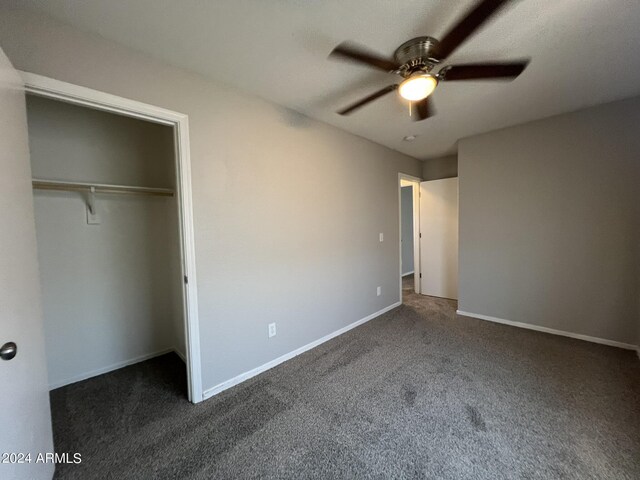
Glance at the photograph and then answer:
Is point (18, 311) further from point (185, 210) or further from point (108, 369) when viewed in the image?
point (108, 369)

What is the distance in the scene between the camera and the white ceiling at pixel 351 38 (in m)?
1.36

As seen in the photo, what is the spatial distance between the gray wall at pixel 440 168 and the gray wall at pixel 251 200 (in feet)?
5.70

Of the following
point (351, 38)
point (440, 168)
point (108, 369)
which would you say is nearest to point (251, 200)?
point (351, 38)

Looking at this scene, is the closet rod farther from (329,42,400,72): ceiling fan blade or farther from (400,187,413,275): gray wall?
(400,187,413,275): gray wall

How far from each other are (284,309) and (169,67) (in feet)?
6.94

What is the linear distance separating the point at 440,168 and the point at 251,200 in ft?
11.6

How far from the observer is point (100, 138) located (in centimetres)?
234

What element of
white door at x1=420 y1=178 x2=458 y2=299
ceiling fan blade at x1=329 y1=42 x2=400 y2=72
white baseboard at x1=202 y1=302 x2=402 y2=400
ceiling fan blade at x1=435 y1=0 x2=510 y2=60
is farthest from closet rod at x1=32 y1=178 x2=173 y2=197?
white door at x1=420 y1=178 x2=458 y2=299

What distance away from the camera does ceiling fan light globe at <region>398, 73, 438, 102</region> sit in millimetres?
1576

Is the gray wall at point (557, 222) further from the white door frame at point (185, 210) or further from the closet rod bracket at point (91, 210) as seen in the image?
the closet rod bracket at point (91, 210)

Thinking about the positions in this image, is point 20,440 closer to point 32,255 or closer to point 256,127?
point 32,255

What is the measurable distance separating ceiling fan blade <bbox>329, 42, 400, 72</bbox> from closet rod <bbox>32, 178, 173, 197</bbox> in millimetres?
1983

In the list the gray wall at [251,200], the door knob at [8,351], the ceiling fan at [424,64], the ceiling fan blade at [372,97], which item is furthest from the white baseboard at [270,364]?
the ceiling fan at [424,64]

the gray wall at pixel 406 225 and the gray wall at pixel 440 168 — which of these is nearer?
the gray wall at pixel 440 168
